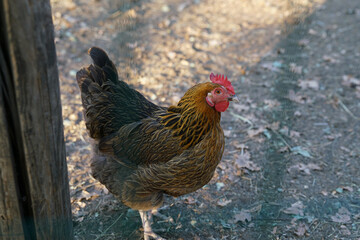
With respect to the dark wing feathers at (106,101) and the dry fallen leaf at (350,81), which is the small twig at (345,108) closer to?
the dry fallen leaf at (350,81)

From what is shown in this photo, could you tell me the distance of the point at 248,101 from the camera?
Result: 536cm

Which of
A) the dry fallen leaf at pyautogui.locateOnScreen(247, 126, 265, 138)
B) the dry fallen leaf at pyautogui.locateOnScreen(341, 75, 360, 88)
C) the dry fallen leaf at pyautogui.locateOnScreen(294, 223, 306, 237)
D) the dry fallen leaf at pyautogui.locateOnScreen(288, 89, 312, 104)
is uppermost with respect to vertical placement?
the dry fallen leaf at pyautogui.locateOnScreen(341, 75, 360, 88)

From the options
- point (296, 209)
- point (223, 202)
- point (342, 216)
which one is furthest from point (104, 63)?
point (342, 216)

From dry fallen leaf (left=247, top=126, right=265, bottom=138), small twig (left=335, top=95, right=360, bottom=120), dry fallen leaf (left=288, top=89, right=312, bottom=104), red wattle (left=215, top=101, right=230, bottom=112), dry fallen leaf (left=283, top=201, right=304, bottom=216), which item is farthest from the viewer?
dry fallen leaf (left=288, top=89, right=312, bottom=104)

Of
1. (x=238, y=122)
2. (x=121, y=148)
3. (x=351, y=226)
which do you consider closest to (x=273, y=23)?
(x=238, y=122)

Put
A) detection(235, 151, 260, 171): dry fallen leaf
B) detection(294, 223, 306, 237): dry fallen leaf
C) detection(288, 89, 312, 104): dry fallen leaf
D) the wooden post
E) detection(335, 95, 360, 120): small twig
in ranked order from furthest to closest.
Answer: detection(288, 89, 312, 104): dry fallen leaf → detection(335, 95, 360, 120): small twig → detection(235, 151, 260, 171): dry fallen leaf → detection(294, 223, 306, 237): dry fallen leaf → the wooden post

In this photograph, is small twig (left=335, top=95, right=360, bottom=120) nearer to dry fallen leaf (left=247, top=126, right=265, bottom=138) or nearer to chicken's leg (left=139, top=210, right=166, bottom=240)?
dry fallen leaf (left=247, top=126, right=265, bottom=138)

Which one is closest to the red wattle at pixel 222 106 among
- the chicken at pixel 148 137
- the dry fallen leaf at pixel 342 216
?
the chicken at pixel 148 137

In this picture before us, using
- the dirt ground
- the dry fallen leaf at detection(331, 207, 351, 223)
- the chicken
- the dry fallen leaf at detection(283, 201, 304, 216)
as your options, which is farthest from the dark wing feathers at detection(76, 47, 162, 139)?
the dry fallen leaf at detection(331, 207, 351, 223)

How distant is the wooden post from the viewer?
5.65ft

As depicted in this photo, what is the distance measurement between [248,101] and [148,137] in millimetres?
2676

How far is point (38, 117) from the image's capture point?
74.3 inches

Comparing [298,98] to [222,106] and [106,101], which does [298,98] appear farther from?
[106,101]

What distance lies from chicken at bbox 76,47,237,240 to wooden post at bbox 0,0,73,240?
0.94 meters
